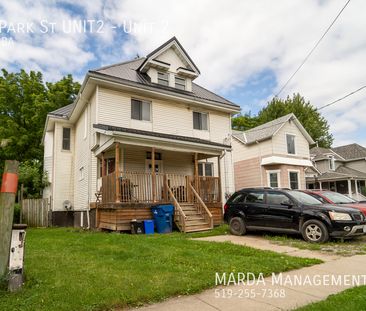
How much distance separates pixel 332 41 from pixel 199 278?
11859 millimetres

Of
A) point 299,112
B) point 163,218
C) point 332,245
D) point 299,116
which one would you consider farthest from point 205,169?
point 299,112

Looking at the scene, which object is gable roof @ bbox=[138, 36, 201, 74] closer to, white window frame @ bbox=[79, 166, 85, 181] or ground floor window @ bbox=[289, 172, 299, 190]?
white window frame @ bbox=[79, 166, 85, 181]

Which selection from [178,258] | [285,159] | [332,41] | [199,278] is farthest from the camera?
[285,159]

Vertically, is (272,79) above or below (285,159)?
above

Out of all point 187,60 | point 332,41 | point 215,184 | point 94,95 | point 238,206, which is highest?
point 187,60

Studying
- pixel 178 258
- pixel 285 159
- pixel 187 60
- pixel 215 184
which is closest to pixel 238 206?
pixel 215 184

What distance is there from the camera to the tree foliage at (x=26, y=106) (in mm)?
23391

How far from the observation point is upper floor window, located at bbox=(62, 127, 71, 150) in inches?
672

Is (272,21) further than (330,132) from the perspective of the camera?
No

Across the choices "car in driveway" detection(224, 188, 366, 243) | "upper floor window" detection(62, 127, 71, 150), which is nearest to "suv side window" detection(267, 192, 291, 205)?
"car in driveway" detection(224, 188, 366, 243)

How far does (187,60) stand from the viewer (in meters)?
16.5

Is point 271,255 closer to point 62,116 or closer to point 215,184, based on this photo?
point 215,184

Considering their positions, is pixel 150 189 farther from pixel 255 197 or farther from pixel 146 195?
pixel 255 197

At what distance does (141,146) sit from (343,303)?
9.11 metres
